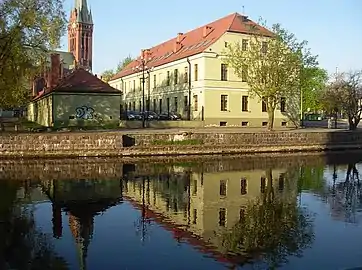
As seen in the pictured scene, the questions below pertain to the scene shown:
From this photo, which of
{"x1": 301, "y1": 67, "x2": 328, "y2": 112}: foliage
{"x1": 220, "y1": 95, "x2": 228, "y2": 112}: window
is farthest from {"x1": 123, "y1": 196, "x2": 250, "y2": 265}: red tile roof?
Answer: {"x1": 301, "y1": 67, "x2": 328, "y2": 112}: foliage

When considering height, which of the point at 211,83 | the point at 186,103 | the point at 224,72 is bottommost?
the point at 186,103

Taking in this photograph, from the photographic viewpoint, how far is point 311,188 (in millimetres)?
19250

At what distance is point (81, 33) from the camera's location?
388 feet

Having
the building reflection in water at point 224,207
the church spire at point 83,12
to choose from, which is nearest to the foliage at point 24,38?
the building reflection in water at point 224,207

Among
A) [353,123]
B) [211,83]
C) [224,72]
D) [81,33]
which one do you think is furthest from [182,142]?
[81,33]

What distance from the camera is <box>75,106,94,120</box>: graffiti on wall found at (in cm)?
4397

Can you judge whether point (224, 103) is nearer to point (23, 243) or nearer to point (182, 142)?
point (182, 142)

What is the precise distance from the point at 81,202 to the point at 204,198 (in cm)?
449

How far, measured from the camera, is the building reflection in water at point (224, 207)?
10.8 meters

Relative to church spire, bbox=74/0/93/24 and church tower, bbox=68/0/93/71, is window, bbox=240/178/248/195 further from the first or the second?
church spire, bbox=74/0/93/24

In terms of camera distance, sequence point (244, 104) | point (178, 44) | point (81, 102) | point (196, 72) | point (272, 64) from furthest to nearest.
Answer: point (178, 44) < point (244, 104) < point (196, 72) < point (81, 102) < point (272, 64)

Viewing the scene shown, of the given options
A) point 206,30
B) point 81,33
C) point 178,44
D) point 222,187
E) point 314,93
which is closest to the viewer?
point 222,187

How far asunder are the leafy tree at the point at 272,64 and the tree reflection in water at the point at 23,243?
28918 mm

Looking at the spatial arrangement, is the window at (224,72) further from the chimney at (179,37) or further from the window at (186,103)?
the chimney at (179,37)
